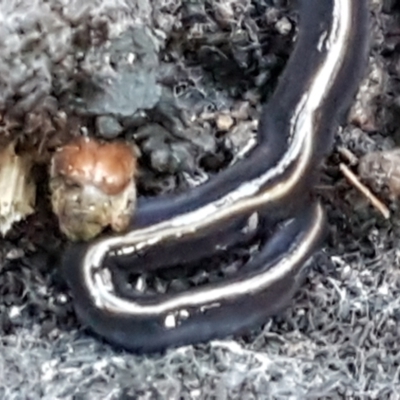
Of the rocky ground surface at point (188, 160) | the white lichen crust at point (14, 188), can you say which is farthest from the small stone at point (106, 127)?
the white lichen crust at point (14, 188)

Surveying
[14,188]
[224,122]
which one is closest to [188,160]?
[224,122]

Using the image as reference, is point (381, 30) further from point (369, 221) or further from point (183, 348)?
point (183, 348)

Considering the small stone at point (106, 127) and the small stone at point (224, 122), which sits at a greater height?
the small stone at point (106, 127)

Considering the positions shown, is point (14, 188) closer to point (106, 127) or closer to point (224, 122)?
point (106, 127)

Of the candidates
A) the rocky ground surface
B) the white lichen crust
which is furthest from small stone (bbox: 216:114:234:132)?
the white lichen crust

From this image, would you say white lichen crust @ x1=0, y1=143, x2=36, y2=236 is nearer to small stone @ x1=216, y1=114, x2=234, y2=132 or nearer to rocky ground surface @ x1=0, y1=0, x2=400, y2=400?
rocky ground surface @ x1=0, y1=0, x2=400, y2=400

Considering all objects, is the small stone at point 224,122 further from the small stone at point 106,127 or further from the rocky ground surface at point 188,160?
the small stone at point 106,127
